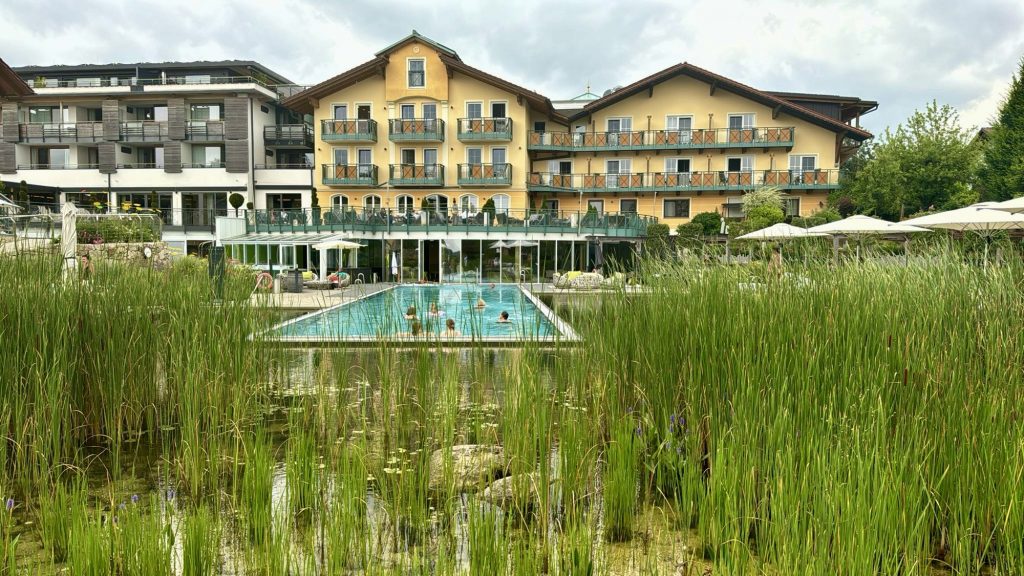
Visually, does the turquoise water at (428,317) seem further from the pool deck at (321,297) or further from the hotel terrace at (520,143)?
the hotel terrace at (520,143)

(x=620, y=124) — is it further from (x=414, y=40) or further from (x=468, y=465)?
(x=468, y=465)

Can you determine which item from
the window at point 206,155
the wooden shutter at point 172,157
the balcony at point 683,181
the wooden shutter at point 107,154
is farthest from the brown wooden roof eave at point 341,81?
the wooden shutter at point 107,154

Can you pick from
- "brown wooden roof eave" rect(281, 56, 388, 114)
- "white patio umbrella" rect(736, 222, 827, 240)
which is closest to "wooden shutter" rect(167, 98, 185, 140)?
"brown wooden roof eave" rect(281, 56, 388, 114)

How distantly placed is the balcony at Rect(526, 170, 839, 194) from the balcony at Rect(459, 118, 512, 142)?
8.43ft

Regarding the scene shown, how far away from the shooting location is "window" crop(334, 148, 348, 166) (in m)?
35.6

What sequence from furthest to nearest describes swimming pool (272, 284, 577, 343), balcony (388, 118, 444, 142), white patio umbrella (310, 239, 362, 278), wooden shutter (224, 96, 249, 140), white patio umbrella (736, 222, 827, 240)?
1. wooden shutter (224, 96, 249, 140)
2. balcony (388, 118, 444, 142)
3. white patio umbrella (310, 239, 362, 278)
4. white patio umbrella (736, 222, 827, 240)
5. swimming pool (272, 284, 577, 343)

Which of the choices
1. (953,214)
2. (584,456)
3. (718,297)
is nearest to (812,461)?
(584,456)

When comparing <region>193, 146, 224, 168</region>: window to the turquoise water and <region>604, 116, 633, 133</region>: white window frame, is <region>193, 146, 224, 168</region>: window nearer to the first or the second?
the turquoise water

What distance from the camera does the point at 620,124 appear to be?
36.3 metres

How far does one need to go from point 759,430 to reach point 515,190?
32100 millimetres

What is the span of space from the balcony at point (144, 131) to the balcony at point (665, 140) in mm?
19923

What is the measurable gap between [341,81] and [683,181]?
1750 centimetres

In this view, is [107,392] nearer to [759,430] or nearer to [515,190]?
[759,430]

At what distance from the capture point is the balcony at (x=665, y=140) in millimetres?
33938
